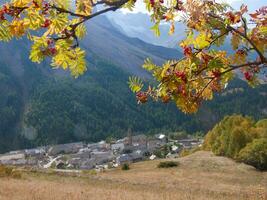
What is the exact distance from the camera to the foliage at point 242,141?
55.5 metres

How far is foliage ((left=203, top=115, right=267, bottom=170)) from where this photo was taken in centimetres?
5546

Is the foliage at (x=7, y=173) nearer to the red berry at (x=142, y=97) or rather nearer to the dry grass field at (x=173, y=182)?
the dry grass field at (x=173, y=182)

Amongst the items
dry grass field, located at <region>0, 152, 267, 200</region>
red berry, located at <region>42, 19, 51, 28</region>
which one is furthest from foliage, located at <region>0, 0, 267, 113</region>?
dry grass field, located at <region>0, 152, 267, 200</region>

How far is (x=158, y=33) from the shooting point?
6062 millimetres

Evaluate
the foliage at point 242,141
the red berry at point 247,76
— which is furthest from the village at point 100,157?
the red berry at point 247,76

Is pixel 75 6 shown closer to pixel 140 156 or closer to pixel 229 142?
pixel 229 142

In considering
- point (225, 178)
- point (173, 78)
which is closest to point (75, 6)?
point (173, 78)

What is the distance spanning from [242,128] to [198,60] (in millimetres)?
57509

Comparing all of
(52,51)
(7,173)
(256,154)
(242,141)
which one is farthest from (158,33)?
(242,141)

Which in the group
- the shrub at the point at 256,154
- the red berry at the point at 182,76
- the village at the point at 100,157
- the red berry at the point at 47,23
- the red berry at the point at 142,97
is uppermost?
the red berry at the point at 47,23

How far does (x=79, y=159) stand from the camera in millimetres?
173875

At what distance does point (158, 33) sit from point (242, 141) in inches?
2244

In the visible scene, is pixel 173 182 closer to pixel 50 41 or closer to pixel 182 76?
pixel 182 76

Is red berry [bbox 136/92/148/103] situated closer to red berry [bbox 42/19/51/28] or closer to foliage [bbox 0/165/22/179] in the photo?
red berry [bbox 42/19/51/28]
